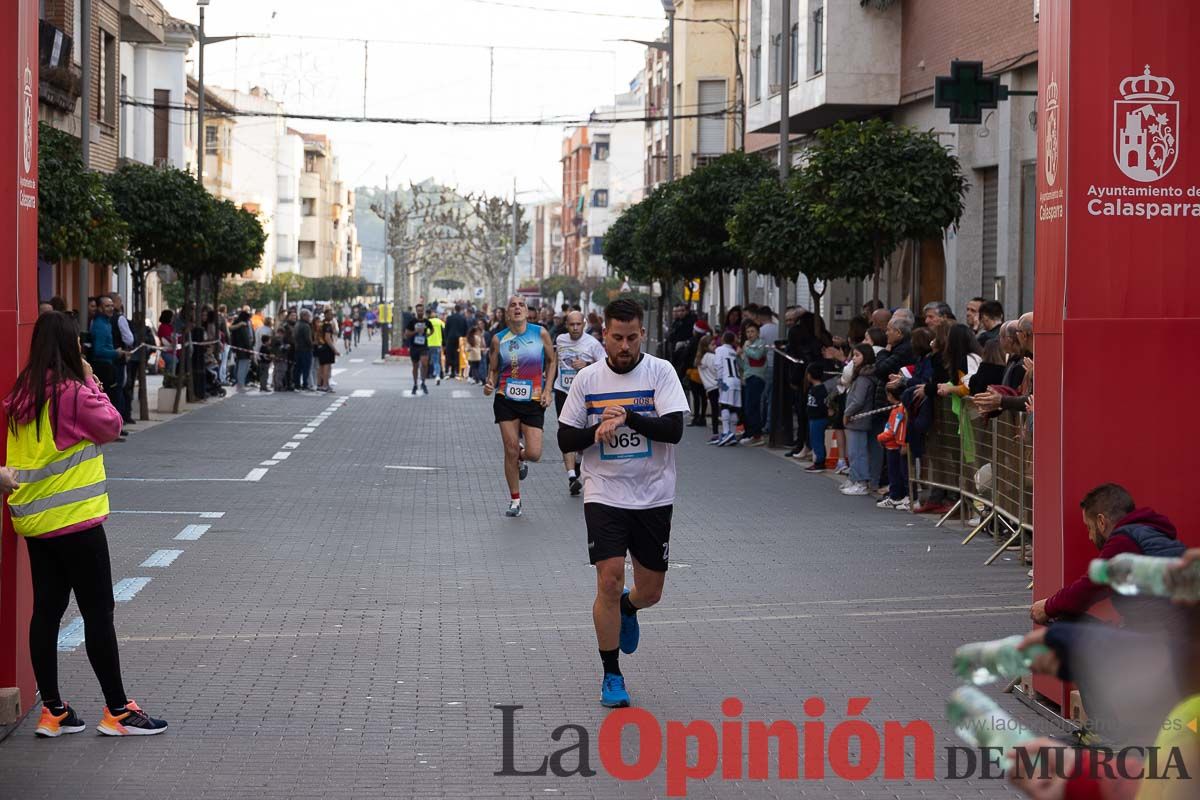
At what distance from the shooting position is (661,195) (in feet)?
131

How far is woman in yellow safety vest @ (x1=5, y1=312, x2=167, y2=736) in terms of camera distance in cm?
731

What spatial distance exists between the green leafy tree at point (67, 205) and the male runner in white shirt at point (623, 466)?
46.1 feet

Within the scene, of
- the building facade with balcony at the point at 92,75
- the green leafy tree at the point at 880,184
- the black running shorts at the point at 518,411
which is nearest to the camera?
the black running shorts at the point at 518,411

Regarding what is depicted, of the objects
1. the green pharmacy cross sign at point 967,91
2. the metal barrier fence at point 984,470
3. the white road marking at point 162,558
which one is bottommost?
the white road marking at point 162,558

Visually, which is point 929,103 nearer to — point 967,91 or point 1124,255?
point 967,91

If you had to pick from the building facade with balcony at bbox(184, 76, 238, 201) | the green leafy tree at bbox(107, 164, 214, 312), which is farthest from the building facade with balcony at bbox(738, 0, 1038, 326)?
the building facade with balcony at bbox(184, 76, 238, 201)

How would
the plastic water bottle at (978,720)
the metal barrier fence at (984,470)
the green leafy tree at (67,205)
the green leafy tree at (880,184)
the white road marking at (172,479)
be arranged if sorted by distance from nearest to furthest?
the plastic water bottle at (978,720) → the metal barrier fence at (984,470) → the white road marking at (172,479) → the green leafy tree at (67,205) → the green leafy tree at (880,184)

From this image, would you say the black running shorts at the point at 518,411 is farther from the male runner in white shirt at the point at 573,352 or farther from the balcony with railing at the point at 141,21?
the balcony with railing at the point at 141,21

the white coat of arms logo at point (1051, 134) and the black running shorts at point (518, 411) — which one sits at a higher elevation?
the white coat of arms logo at point (1051, 134)

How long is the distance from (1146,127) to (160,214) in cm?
2349

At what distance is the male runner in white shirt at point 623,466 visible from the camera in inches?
319

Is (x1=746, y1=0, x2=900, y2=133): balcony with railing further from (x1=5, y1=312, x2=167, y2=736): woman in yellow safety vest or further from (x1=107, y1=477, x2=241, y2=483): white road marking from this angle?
(x1=5, y1=312, x2=167, y2=736): woman in yellow safety vest

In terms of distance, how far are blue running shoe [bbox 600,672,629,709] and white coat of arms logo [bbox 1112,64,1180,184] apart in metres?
3.10

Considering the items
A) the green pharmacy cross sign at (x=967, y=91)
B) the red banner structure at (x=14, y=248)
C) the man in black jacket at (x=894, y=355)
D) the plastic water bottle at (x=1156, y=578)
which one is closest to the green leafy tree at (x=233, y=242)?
the green pharmacy cross sign at (x=967, y=91)
